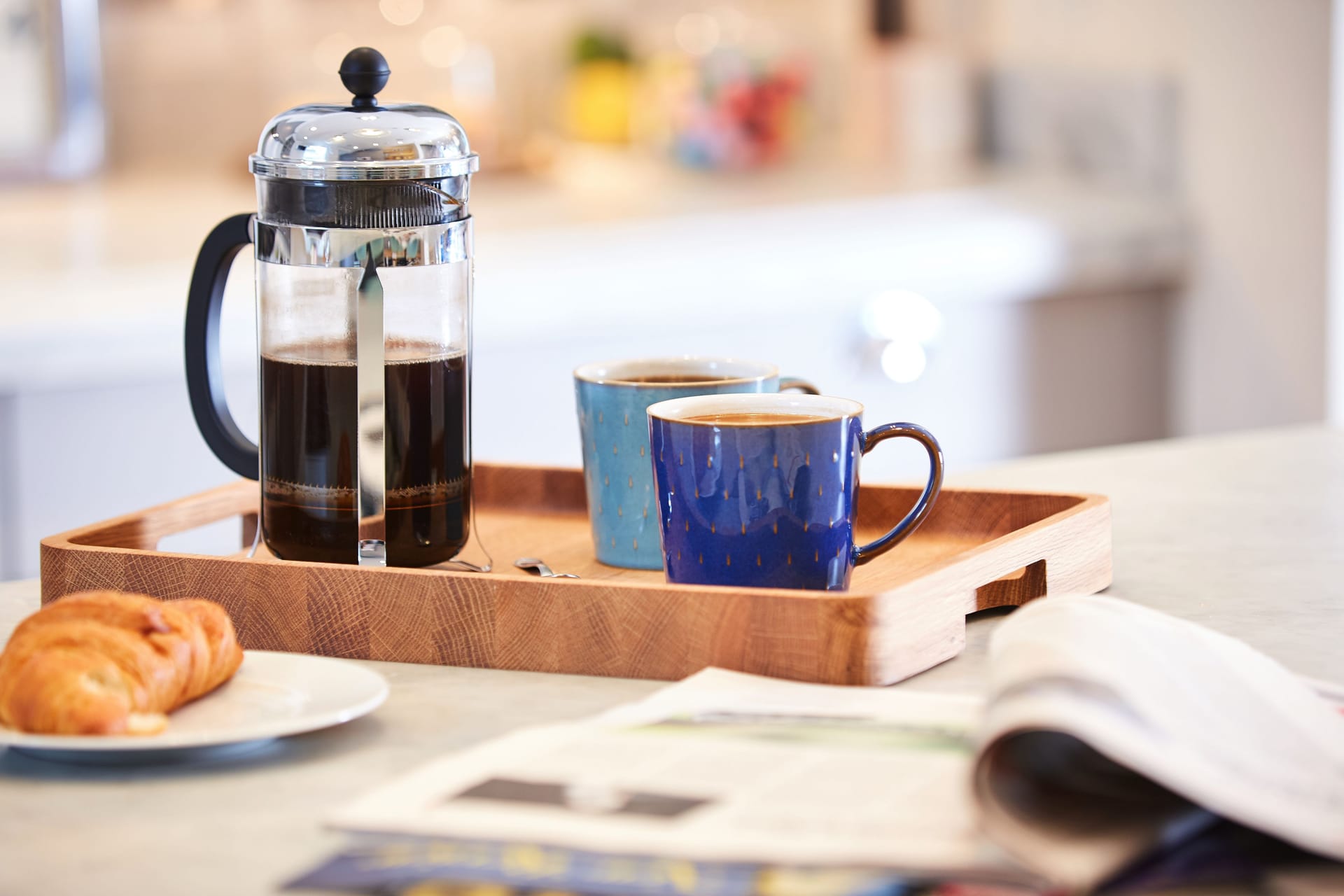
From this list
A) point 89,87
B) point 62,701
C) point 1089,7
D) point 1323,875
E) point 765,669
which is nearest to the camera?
point 1323,875

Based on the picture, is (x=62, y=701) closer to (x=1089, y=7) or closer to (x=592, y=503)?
(x=592, y=503)

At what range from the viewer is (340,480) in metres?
0.87

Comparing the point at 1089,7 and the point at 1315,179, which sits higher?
the point at 1089,7

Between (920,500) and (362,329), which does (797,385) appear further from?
(362,329)

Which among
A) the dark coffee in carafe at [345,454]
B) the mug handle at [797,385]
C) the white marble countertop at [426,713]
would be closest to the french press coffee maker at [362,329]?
the dark coffee in carafe at [345,454]

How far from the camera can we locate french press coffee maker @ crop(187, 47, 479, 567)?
860 mm

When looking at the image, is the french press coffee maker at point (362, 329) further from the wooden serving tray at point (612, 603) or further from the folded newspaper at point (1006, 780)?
the folded newspaper at point (1006, 780)

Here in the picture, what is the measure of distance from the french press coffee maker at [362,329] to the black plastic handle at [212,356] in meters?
0.04

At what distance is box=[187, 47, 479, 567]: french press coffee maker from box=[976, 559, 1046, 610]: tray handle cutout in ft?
0.92

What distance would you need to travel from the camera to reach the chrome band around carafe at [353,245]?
865 millimetres

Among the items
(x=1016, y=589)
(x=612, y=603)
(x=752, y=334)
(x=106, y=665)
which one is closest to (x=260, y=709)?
(x=106, y=665)

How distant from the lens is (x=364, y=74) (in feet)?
2.85

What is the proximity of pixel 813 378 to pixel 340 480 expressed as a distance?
1.48 meters

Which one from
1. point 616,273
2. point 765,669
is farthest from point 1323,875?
point 616,273
